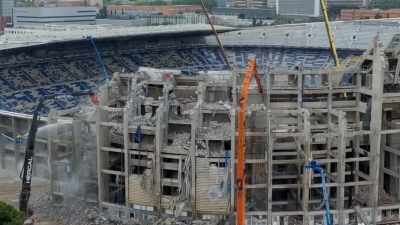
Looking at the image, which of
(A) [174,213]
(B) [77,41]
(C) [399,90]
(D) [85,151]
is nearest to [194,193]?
(A) [174,213]

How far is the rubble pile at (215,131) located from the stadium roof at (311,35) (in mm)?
45971

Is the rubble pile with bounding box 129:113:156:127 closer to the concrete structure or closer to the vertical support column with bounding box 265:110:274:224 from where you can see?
the vertical support column with bounding box 265:110:274:224

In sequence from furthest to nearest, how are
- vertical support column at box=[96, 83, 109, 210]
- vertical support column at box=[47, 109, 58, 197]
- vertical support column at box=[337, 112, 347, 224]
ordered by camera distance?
vertical support column at box=[47, 109, 58, 197]
vertical support column at box=[96, 83, 109, 210]
vertical support column at box=[337, 112, 347, 224]

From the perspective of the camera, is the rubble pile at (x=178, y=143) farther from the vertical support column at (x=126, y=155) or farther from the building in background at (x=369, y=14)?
the building in background at (x=369, y=14)

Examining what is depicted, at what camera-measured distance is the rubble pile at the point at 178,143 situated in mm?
36562

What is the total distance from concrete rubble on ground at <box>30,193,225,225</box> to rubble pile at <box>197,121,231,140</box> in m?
Answer: 4.52

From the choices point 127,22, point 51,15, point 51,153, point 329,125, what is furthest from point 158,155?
point 51,15

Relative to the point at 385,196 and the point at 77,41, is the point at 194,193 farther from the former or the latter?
the point at 77,41

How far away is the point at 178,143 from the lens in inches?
1467

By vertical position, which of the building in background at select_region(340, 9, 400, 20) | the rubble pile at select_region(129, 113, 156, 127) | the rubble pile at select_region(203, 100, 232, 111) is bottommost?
the rubble pile at select_region(129, 113, 156, 127)

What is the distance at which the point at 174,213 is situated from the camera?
36656mm

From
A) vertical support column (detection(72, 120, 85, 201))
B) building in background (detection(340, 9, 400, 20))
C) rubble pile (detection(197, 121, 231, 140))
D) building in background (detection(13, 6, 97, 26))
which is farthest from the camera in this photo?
building in background (detection(13, 6, 97, 26))

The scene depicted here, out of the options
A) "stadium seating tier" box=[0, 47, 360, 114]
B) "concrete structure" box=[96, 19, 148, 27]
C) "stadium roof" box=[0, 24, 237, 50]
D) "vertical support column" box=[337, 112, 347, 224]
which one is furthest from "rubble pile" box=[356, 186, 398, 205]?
"concrete structure" box=[96, 19, 148, 27]

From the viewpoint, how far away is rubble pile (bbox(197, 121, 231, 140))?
3638 centimetres
